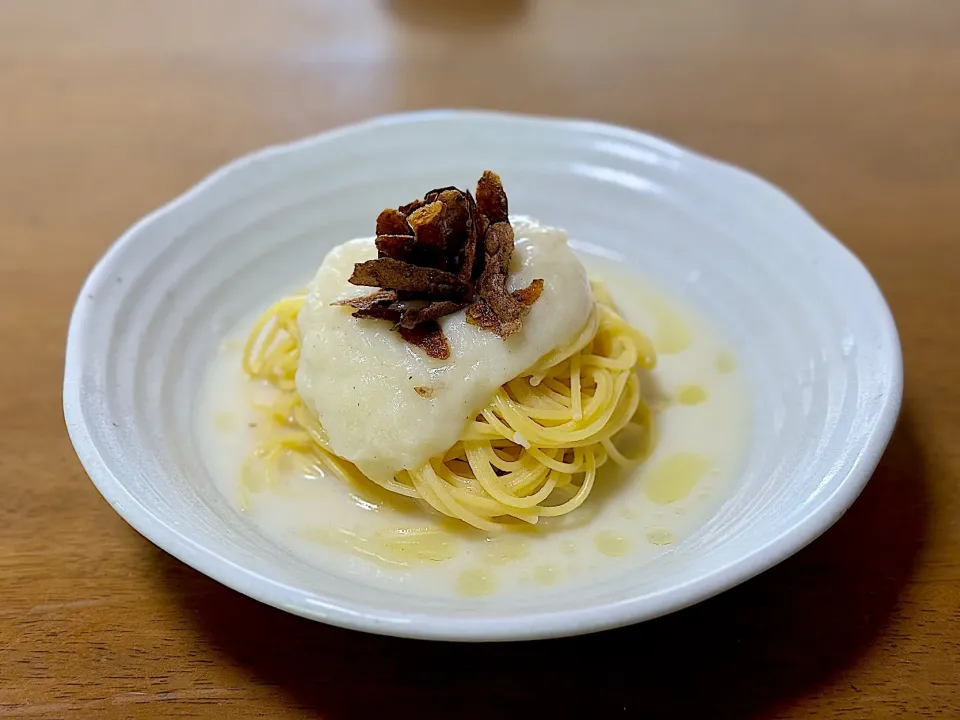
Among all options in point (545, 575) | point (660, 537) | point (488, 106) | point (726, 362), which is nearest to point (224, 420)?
point (545, 575)

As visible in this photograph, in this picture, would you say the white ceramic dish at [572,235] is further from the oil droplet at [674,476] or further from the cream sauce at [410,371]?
the cream sauce at [410,371]

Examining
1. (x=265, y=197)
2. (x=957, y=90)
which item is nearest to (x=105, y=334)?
(x=265, y=197)

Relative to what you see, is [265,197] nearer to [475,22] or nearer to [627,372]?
[627,372]

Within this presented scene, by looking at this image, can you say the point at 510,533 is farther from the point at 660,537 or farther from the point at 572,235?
the point at 572,235

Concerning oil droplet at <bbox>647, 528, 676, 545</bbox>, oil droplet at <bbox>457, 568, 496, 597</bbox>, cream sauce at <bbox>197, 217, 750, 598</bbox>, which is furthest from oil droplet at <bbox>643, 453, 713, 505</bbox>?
oil droplet at <bbox>457, 568, 496, 597</bbox>

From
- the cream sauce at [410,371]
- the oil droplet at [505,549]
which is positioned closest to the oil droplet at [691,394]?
the cream sauce at [410,371]
